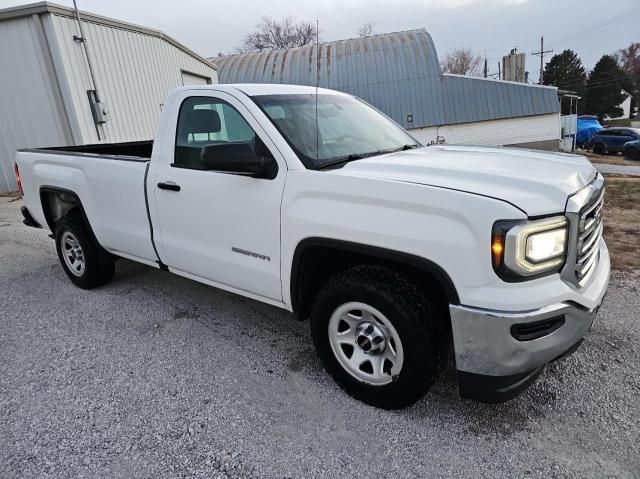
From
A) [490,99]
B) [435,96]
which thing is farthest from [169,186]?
[490,99]

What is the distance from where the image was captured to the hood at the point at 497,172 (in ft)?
6.79

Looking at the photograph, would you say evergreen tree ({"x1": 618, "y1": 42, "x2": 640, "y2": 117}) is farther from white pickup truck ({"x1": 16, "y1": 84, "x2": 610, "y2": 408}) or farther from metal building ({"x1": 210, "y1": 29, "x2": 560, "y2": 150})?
white pickup truck ({"x1": 16, "y1": 84, "x2": 610, "y2": 408})

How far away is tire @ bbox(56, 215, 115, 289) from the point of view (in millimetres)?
4387

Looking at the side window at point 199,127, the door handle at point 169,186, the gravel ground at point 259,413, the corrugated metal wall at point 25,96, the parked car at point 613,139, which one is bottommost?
the parked car at point 613,139

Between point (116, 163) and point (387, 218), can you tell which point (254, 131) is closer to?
point (387, 218)

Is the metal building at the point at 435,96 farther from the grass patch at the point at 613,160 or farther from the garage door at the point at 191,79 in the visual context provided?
the garage door at the point at 191,79

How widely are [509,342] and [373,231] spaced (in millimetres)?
833

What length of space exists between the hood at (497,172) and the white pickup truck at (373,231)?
12mm

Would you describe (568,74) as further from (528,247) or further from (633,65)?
(528,247)

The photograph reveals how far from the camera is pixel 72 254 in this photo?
4691mm

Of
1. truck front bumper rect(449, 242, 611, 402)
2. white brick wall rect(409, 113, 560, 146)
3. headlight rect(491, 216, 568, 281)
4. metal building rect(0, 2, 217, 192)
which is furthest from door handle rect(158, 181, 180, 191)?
white brick wall rect(409, 113, 560, 146)

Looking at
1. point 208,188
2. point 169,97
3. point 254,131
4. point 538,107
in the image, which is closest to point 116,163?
point 169,97

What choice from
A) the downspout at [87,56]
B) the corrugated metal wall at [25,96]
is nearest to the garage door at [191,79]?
the downspout at [87,56]

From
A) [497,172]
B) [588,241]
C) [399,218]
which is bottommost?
[588,241]
